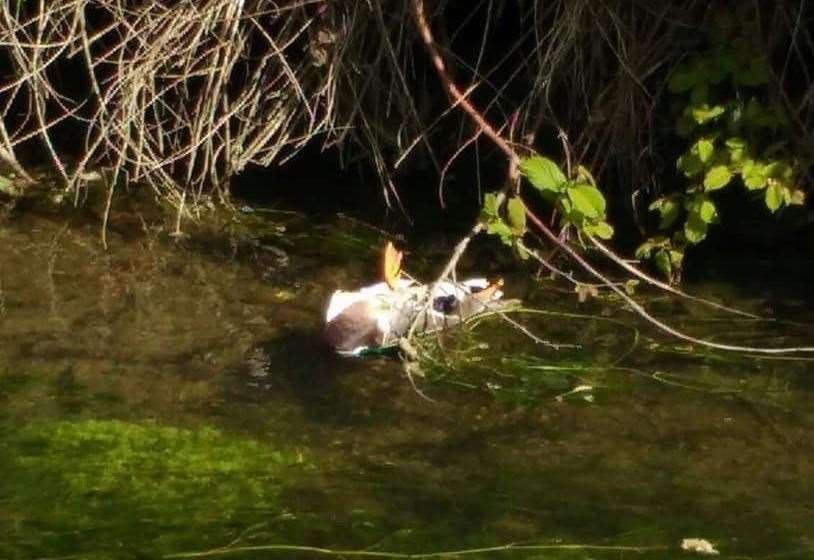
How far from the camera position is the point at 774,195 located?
4.06 m

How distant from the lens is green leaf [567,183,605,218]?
3912mm

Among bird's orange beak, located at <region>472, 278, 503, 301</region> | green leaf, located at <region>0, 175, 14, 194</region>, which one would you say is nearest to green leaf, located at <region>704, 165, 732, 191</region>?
bird's orange beak, located at <region>472, 278, 503, 301</region>

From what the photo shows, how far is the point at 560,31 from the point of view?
4.41 metres

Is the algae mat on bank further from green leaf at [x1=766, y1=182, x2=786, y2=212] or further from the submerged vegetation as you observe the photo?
green leaf at [x1=766, y1=182, x2=786, y2=212]

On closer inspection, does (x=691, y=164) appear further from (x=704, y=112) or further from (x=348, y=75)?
(x=348, y=75)

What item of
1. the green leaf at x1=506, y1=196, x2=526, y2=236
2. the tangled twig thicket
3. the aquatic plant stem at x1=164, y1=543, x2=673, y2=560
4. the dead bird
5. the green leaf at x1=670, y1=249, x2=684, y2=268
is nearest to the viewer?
the aquatic plant stem at x1=164, y1=543, x2=673, y2=560

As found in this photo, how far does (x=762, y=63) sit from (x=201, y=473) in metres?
1.99

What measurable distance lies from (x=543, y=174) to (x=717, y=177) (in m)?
0.53

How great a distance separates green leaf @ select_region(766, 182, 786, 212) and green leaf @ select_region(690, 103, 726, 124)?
0.25 m

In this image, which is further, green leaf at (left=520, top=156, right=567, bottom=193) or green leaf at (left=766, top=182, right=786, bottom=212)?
green leaf at (left=766, top=182, right=786, bottom=212)

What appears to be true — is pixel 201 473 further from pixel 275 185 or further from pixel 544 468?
pixel 275 185

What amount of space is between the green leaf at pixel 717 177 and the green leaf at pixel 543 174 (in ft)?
1.43

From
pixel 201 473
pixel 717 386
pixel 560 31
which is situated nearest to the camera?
pixel 201 473

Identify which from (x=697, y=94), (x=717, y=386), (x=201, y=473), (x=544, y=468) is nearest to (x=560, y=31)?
(x=697, y=94)
